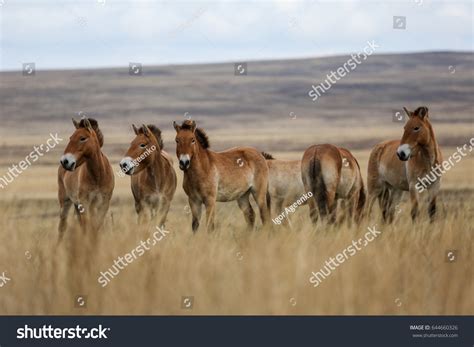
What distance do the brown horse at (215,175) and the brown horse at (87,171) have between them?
988 mm

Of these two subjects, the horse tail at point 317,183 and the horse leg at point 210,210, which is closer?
the horse leg at point 210,210

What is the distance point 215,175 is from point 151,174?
888mm

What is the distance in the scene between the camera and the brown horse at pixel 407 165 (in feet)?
41.9

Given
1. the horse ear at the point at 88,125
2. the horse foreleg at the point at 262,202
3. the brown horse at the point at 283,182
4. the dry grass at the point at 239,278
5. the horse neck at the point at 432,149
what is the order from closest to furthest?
1. the dry grass at the point at 239,278
2. the horse ear at the point at 88,125
3. the horse neck at the point at 432,149
4. the horse foreleg at the point at 262,202
5. the brown horse at the point at 283,182

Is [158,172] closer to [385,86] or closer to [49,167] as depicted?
[49,167]

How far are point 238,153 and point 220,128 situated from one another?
4984 cm

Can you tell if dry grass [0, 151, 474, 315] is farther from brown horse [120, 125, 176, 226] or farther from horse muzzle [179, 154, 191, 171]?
brown horse [120, 125, 176, 226]

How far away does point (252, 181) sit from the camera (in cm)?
1441

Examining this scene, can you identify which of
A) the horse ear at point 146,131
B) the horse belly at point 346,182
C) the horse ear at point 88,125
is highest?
the horse ear at point 88,125

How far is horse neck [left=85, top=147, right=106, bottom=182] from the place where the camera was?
475 inches

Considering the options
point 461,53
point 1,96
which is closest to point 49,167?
point 1,96

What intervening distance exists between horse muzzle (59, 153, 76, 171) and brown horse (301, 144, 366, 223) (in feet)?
11.7
